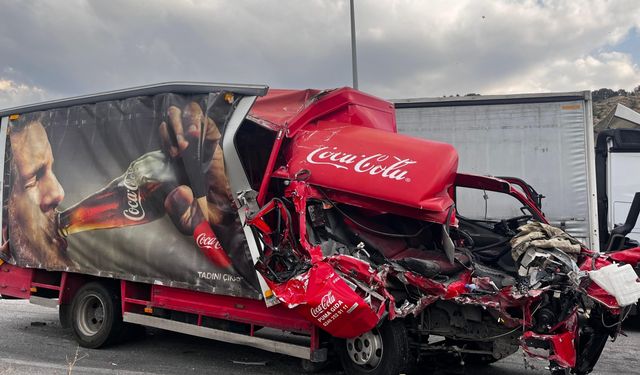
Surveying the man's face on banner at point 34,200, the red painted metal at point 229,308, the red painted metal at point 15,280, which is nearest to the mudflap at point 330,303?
the red painted metal at point 229,308

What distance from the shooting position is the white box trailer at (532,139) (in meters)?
8.45

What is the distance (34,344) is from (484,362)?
18.6 feet

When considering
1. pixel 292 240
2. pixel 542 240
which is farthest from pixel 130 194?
pixel 542 240

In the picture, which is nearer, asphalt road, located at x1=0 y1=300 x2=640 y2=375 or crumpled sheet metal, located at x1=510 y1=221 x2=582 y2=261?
crumpled sheet metal, located at x1=510 y1=221 x2=582 y2=261

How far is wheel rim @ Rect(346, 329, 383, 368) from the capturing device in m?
4.98

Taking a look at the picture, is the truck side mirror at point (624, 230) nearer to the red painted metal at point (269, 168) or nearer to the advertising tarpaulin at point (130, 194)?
the red painted metal at point (269, 168)

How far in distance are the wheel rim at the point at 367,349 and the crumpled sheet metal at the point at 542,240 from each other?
1.47 m

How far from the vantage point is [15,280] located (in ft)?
25.3

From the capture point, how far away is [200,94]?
5.83m

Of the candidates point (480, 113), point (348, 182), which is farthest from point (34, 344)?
point (480, 113)

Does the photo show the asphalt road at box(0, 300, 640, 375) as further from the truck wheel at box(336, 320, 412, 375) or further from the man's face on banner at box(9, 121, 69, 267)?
the man's face on banner at box(9, 121, 69, 267)

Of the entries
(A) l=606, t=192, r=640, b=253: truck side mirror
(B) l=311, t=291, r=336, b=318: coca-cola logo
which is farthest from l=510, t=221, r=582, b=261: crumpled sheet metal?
(B) l=311, t=291, r=336, b=318: coca-cola logo

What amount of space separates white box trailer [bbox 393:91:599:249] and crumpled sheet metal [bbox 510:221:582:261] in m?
2.81

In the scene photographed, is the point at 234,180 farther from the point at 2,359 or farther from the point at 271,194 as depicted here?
the point at 2,359
